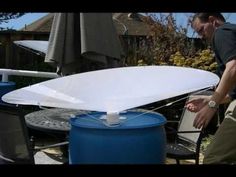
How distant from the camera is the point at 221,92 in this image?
2.46m

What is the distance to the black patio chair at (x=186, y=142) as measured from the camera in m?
3.22

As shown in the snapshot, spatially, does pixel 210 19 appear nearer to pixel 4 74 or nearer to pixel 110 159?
pixel 110 159

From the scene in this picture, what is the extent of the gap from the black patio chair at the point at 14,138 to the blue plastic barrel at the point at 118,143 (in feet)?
1.17

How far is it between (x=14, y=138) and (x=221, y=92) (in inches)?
50.5

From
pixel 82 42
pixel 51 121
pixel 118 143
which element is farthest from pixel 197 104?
pixel 82 42

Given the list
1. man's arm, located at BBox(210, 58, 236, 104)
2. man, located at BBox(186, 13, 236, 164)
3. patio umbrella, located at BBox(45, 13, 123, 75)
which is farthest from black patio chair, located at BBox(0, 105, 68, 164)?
patio umbrella, located at BBox(45, 13, 123, 75)

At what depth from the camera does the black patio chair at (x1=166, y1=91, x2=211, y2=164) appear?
10.6 ft

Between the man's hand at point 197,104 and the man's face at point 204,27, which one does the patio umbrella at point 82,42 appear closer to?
the man's face at point 204,27

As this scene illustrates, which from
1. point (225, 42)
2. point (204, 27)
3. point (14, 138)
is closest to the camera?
point (14, 138)

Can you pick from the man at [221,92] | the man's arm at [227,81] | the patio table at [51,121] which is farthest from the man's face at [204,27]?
the patio table at [51,121]

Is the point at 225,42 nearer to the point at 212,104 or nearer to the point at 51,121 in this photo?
the point at 212,104

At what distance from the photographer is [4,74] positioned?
5.24 metres

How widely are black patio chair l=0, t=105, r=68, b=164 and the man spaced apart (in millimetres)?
1010
